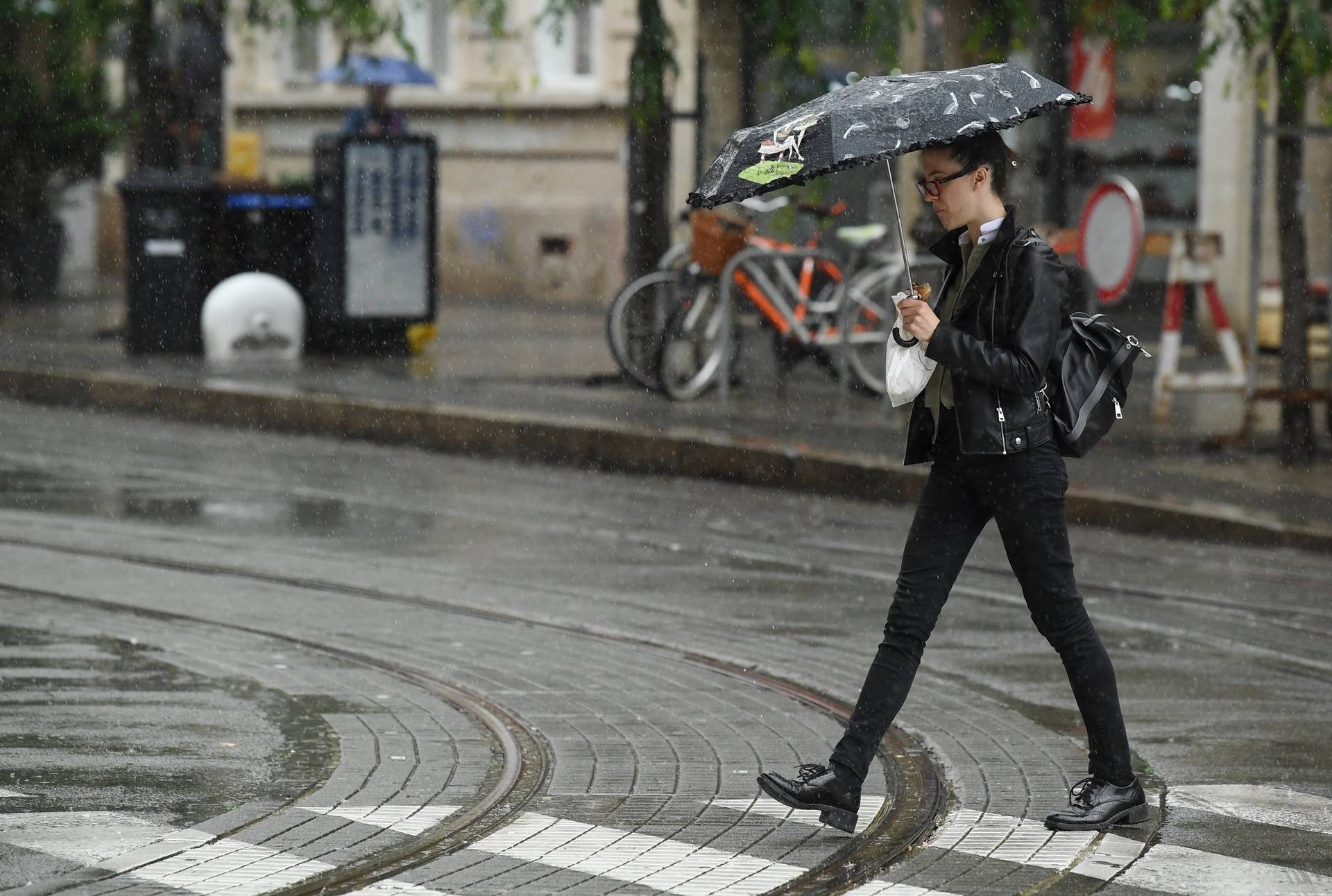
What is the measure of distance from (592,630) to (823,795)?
9.46ft

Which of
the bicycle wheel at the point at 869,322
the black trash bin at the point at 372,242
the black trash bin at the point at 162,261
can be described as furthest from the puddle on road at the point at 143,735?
the black trash bin at the point at 372,242

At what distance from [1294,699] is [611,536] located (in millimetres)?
4131

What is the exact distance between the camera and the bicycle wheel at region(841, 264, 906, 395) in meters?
15.9

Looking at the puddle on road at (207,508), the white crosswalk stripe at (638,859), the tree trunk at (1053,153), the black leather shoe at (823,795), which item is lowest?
the puddle on road at (207,508)

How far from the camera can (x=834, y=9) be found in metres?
19.9

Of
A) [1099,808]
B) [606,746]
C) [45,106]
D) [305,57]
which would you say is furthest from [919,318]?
[305,57]

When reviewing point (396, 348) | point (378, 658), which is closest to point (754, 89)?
point (396, 348)

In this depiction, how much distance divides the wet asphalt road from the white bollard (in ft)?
14.0

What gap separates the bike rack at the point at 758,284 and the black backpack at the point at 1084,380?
9.81 metres

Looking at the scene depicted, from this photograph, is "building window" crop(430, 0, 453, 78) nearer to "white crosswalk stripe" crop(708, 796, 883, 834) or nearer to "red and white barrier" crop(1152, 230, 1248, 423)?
"red and white barrier" crop(1152, 230, 1248, 423)

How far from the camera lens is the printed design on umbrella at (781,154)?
539 centimetres

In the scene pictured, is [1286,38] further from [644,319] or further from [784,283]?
[644,319]

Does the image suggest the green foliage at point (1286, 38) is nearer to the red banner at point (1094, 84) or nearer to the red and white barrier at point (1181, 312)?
the red and white barrier at point (1181, 312)

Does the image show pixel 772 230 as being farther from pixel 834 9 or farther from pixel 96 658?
pixel 96 658
